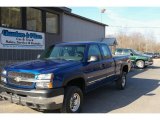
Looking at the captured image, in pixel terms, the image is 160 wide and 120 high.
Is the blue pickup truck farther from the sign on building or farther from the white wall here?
the white wall

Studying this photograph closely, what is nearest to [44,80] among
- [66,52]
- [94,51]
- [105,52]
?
[66,52]

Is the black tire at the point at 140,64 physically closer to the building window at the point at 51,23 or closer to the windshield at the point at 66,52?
the building window at the point at 51,23

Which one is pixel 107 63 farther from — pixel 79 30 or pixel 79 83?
pixel 79 30

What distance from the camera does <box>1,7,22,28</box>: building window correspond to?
1198 centimetres

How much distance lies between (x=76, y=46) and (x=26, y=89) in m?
2.36

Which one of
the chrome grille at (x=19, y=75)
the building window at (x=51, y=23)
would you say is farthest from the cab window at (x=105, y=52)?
the building window at (x=51, y=23)

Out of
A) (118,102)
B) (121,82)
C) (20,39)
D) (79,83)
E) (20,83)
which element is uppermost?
(20,39)

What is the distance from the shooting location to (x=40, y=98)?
561cm

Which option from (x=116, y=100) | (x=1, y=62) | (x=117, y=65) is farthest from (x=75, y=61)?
(x=1, y=62)

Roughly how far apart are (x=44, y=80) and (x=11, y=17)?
7.74 metres

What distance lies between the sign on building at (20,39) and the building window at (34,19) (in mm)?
363

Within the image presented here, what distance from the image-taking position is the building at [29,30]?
12117 mm

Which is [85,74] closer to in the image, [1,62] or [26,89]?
[26,89]

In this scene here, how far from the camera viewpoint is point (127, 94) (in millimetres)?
9312
